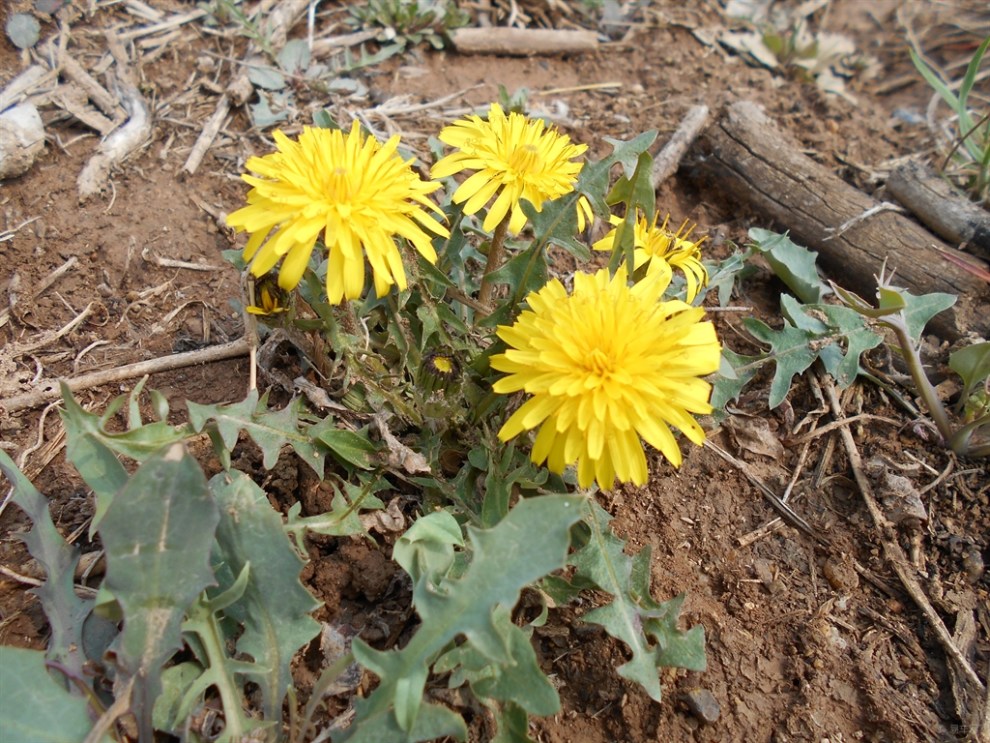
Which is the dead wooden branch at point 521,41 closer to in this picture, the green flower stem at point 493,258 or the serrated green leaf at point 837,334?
the green flower stem at point 493,258

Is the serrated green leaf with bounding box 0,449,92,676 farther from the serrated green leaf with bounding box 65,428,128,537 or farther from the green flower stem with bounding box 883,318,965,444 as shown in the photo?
the green flower stem with bounding box 883,318,965,444

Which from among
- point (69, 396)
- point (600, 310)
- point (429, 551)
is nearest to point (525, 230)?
point (600, 310)

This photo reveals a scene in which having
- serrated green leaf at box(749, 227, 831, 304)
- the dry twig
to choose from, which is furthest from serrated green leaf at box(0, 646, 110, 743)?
serrated green leaf at box(749, 227, 831, 304)

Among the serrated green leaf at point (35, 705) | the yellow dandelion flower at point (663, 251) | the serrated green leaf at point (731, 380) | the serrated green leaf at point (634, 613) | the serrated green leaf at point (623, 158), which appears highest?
the serrated green leaf at point (623, 158)

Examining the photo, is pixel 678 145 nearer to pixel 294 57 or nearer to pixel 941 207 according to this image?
pixel 941 207

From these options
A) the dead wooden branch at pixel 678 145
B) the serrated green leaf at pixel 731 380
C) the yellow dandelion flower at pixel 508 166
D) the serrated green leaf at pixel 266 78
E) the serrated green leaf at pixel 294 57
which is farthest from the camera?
the serrated green leaf at pixel 294 57

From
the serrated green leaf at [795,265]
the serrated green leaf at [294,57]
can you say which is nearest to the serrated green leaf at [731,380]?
Answer: the serrated green leaf at [795,265]
